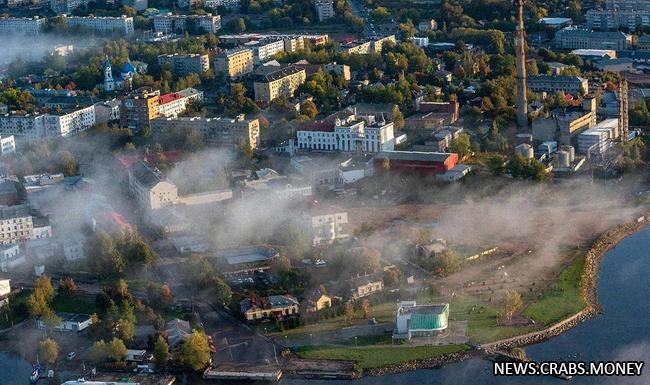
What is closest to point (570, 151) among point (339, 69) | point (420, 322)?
point (420, 322)

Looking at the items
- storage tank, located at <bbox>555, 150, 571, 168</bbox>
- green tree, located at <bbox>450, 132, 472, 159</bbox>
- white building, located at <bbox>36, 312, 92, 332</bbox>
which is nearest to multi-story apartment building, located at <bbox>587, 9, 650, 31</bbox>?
green tree, located at <bbox>450, 132, 472, 159</bbox>

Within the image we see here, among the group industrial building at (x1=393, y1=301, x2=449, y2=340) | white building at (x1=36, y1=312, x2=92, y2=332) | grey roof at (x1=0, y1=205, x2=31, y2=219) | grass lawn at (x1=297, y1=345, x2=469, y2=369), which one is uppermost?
grey roof at (x1=0, y1=205, x2=31, y2=219)

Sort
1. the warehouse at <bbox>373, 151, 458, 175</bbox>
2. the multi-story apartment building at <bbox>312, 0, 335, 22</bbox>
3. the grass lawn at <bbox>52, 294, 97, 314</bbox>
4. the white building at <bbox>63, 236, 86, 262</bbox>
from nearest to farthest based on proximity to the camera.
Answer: the grass lawn at <bbox>52, 294, 97, 314</bbox> < the white building at <bbox>63, 236, 86, 262</bbox> < the warehouse at <bbox>373, 151, 458, 175</bbox> < the multi-story apartment building at <bbox>312, 0, 335, 22</bbox>

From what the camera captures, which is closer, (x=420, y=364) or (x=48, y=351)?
(x=420, y=364)

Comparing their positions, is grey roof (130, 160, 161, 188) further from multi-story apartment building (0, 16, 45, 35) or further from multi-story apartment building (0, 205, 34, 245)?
multi-story apartment building (0, 16, 45, 35)

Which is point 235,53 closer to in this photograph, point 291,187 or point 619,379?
point 291,187

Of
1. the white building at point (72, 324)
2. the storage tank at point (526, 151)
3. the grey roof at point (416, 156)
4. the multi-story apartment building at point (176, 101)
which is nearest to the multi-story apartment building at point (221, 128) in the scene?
the multi-story apartment building at point (176, 101)

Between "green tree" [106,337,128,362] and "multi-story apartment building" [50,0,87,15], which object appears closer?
"green tree" [106,337,128,362]

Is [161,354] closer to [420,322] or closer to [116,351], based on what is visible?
[116,351]
